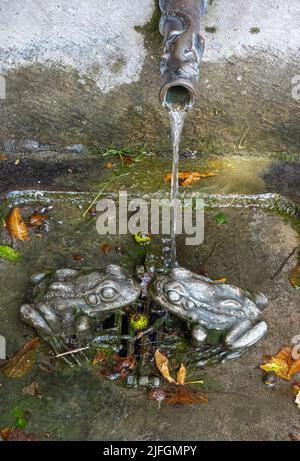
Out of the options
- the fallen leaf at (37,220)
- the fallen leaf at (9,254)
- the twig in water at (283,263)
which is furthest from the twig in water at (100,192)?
the twig in water at (283,263)

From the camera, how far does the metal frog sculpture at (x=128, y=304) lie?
2.94m

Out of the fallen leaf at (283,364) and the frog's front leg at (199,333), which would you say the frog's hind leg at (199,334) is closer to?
the frog's front leg at (199,333)

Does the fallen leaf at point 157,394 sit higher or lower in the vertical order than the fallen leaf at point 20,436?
higher

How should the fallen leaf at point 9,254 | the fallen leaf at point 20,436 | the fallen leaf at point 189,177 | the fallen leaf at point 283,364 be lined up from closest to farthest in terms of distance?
the fallen leaf at point 20,436 < the fallen leaf at point 283,364 < the fallen leaf at point 9,254 < the fallen leaf at point 189,177

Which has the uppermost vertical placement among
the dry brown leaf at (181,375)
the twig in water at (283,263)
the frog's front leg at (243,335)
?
the twig in water at (283,263)

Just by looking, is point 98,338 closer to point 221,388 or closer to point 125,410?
point 125,410

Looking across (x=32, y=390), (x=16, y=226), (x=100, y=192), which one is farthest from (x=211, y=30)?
(x=32, y=390)

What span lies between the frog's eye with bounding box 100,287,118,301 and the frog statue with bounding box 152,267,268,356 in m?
0.22

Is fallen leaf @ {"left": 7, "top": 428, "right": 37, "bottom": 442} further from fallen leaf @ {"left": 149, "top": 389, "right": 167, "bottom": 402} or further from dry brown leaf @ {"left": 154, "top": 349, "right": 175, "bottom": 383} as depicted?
dry brown leaf @ {"left": 154, "top": 349, "right": 175, "bottom": 383}

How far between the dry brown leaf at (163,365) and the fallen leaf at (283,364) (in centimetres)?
A: 51

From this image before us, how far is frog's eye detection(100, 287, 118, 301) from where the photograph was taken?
9.59ft

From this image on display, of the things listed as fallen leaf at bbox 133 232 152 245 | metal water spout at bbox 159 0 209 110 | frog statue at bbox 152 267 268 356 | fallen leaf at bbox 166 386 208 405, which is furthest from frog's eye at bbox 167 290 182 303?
metal water spout at bbox 159 0 209 110

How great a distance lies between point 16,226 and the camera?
3.63 m

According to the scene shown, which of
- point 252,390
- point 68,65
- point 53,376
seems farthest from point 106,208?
point 252,390
